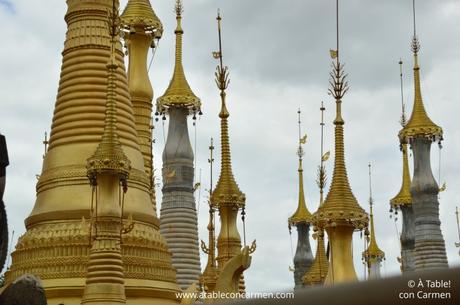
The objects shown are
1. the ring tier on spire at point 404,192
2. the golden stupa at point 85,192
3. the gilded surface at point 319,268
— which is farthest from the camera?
the ring tier on spire at point 404,192

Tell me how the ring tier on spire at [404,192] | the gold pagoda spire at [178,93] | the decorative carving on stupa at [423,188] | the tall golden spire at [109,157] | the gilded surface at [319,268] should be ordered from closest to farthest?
the tall golden spire at [109,157] → the gilded surface at [319,268] → the gold pagoda spire at [178,93] → the decorative carving on stupa at [423,188] → the ring tier on spire at [404,192]

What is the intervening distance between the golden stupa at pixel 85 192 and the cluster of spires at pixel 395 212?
15.2ft

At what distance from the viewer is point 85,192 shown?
70.3ft

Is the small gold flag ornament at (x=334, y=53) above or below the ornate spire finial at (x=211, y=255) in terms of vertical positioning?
above

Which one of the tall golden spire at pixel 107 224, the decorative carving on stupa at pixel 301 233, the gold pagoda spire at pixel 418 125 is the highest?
the gold pagoda spire at pixel 418 125

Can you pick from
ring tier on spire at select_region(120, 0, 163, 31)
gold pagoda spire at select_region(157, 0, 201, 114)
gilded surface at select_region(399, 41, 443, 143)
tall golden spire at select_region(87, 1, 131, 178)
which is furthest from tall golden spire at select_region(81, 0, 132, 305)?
gilded surface at select_region(399, 41, 443, 143)

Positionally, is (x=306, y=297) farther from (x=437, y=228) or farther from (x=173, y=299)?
(x=437, y=228)

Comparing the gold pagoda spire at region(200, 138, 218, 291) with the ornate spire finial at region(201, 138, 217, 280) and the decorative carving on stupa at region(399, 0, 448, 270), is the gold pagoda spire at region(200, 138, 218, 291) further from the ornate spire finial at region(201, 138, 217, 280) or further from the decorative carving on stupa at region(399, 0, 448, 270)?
the decorative carving on stupa at region(399, 0, 448, 270)

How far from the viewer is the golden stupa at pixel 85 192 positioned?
65.4 ft

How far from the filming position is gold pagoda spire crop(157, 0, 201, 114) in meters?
31.5

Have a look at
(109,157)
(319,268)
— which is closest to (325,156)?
(319,268)

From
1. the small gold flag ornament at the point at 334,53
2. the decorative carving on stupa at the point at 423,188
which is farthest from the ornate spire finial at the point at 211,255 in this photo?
the decorative carving on stupa at the point at 423,188

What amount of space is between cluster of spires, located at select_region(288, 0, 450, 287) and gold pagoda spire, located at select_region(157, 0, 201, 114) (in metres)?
5.40

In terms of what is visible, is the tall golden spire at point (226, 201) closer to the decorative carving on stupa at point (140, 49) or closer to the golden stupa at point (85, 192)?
the golden stupa at point (85, 192)
